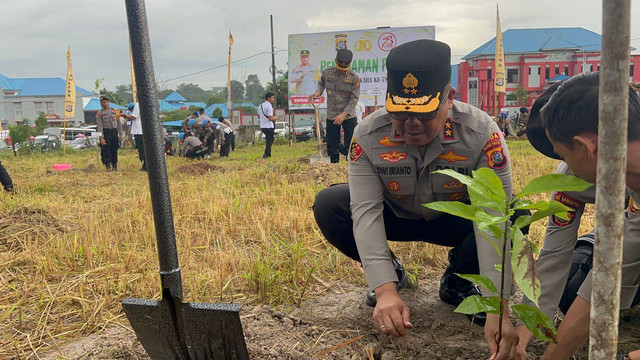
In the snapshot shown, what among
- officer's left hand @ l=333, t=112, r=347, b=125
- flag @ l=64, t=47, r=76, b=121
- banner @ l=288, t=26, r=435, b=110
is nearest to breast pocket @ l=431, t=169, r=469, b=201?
officer's left hand @ l=333, t=112, r=347, b=125

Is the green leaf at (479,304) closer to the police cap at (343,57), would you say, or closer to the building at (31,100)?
the police cap at (343,57)

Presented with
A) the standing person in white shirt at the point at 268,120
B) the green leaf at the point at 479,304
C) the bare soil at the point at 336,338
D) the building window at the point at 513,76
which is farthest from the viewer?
the building window at the point at 513,76

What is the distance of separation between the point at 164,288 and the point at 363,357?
0.73 metres

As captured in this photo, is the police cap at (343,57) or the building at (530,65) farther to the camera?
the building at (530,65)

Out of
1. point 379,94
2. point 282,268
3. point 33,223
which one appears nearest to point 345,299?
point 282,268

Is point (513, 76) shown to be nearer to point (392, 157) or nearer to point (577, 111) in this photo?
point (392, 157)

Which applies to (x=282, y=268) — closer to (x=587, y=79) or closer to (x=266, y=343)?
(x=266, y=343)

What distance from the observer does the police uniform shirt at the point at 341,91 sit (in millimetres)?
7242

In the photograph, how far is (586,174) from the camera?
131cm

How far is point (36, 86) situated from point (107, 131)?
4636 cm

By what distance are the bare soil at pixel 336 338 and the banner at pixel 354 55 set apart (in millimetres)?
14911

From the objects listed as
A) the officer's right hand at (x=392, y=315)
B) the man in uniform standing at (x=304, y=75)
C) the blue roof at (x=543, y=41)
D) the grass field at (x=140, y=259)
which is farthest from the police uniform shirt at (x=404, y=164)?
the blue roof at (x=543, y=41)

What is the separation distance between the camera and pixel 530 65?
1577 inches

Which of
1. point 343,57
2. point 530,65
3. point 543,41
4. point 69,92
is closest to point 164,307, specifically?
point 343,57
